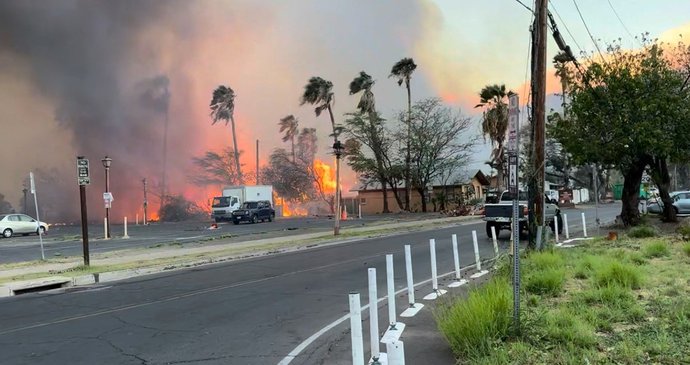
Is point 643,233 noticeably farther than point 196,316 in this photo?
Yes

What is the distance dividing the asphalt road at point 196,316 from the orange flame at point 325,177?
55450 mm

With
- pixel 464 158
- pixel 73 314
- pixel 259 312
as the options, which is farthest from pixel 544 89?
pixel 464 158

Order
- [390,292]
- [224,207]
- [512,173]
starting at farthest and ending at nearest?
[224,207], [390,292], [512,173]

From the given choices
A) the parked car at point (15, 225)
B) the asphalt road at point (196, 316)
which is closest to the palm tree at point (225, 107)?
the parked car at point (15, 225)

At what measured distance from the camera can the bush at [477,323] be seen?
5176 millimetres

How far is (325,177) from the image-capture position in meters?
70.4

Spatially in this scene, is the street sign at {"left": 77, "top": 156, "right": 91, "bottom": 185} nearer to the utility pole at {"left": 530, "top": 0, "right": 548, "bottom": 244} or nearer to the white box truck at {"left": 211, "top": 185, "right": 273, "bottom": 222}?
the utility pole at {"left": 530, "top": 0, "right": 548, "bottom": 244}

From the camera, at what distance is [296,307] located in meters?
8.60

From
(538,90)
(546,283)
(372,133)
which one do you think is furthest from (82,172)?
(372,133)

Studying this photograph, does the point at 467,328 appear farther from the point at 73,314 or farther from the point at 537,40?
the point at 537,40

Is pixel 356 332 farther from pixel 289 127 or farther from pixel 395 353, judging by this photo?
pixel 289 127

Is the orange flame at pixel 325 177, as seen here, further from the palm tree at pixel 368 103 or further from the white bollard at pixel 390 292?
the white bollard at pixel 390 292

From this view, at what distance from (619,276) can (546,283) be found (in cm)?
118

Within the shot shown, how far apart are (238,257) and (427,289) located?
879 cm
